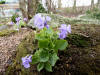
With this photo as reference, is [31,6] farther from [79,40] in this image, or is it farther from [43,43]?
[43,43]

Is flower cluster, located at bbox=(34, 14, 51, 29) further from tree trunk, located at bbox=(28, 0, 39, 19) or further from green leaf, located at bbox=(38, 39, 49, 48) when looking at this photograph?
tree trunk, located at bbox=(28, 0, 39, 19)

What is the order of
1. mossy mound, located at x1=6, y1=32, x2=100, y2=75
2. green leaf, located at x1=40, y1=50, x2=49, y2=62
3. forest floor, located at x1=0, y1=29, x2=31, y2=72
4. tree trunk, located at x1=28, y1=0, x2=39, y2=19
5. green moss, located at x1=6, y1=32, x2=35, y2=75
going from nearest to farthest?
green leaf, located at x1=40, y1=50, x2=49, y2=62, mossy mound, located at x1=6, y1=32, x2=100, y2=75, green moss, located at x1=6, y1=32, x2=35, y2=75, forest floor, located at x1=0, y1=29, x2=31, y2=72, tree trunk, located at x1=28, y1=0, x2=39, y2=19

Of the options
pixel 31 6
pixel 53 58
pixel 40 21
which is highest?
pixel 31 6

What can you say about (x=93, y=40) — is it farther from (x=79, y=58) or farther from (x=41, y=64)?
(x=41, y=64)

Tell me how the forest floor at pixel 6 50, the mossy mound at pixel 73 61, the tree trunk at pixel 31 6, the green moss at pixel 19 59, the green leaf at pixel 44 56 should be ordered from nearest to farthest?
1. the green leaf at pixel 44 56
2. the mossy mound at pixel 73 61
3. the green moss at pixel 19 59
4. the forest floor at pixel 6 50
5. the tree trunk at pixel 31 6

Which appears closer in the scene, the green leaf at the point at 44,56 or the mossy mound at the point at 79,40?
the green leaf at the point at 44,56

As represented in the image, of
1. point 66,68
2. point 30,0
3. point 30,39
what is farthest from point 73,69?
point 30,0

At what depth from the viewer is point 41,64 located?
147 cm

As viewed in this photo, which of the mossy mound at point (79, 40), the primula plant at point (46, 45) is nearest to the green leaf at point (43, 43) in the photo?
the primula plant at point (46, 45)

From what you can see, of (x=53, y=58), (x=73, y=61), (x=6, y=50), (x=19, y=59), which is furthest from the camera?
(x=6, y=50)

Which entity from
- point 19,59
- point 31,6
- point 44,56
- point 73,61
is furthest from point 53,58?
point 31,6

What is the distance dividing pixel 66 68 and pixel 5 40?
1894 mm

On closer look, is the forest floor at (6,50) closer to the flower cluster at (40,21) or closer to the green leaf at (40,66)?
the green leaf at (40,66)

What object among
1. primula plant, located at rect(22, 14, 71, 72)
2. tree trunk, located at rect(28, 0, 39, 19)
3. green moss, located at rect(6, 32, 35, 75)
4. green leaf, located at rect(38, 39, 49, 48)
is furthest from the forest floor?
tree trunk, located at rect(28, 0, 39, 19)
